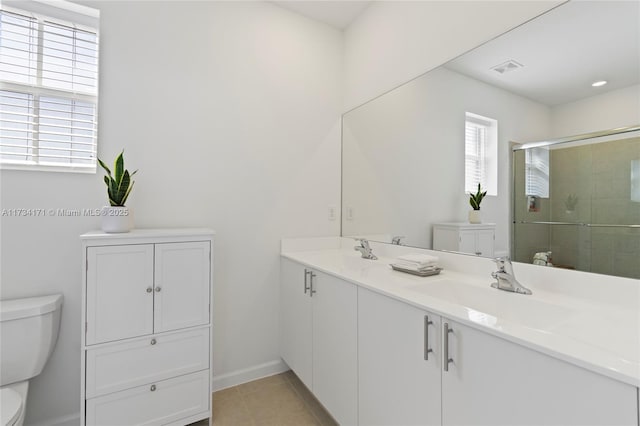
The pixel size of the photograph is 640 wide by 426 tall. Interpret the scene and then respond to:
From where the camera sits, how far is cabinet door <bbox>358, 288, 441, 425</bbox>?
3.17 feet

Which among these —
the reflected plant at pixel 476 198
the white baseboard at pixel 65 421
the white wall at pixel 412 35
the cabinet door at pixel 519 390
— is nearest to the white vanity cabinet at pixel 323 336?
the cabinet door at pixel 519 390

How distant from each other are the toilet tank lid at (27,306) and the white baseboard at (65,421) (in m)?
0.62

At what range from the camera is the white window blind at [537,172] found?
3.81ft

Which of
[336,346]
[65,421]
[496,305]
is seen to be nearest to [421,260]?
[496,305]

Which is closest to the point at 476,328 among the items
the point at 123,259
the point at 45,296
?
the point at 123,259

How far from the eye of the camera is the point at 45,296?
1478 mm

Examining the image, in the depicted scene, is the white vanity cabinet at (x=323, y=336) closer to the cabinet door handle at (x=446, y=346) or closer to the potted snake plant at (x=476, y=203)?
the cabinet door handle at (x=446, y=346)

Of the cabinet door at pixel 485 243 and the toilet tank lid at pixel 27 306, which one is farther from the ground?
the cabinet door at pixel 485 243

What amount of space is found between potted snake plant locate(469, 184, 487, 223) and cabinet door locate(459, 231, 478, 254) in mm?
68

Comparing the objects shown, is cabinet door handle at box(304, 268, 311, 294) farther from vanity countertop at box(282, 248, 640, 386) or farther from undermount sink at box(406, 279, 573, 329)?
undermount sink at box(406, 279, 573, 329)

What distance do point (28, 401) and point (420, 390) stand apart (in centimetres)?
196

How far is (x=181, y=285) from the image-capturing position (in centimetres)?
154

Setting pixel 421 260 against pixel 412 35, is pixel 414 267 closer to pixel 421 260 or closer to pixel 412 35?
pixel 421 260

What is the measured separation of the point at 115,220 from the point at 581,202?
81.4 inches
